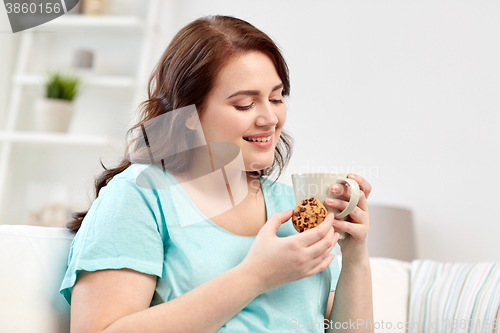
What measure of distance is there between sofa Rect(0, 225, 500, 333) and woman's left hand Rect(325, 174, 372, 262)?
17 cm

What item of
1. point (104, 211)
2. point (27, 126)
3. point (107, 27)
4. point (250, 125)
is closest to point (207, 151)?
point (250, 125)

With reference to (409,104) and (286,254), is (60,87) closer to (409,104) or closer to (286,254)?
(409,104)

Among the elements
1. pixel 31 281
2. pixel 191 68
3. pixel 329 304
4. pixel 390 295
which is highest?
pixel 191 68

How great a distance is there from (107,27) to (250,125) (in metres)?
1.85

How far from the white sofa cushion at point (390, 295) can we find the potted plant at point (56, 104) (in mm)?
1692

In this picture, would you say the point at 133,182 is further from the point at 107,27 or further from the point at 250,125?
the point at 107,27

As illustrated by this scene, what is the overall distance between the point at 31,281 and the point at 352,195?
61cm

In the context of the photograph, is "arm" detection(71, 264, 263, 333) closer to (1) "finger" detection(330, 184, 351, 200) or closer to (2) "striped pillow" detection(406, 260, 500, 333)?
(1) "finger" detection(330, 184, 351, 200)

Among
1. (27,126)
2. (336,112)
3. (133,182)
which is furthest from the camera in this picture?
(27,126)

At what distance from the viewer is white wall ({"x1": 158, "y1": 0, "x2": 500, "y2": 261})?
1.96 metres

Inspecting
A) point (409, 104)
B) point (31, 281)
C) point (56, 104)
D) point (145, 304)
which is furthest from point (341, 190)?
point (56, 104)

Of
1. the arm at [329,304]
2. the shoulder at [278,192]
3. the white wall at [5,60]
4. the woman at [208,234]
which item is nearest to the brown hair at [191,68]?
the woman at [208,234]

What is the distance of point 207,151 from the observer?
936 mm

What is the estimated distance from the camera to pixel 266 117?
2.85 ft
